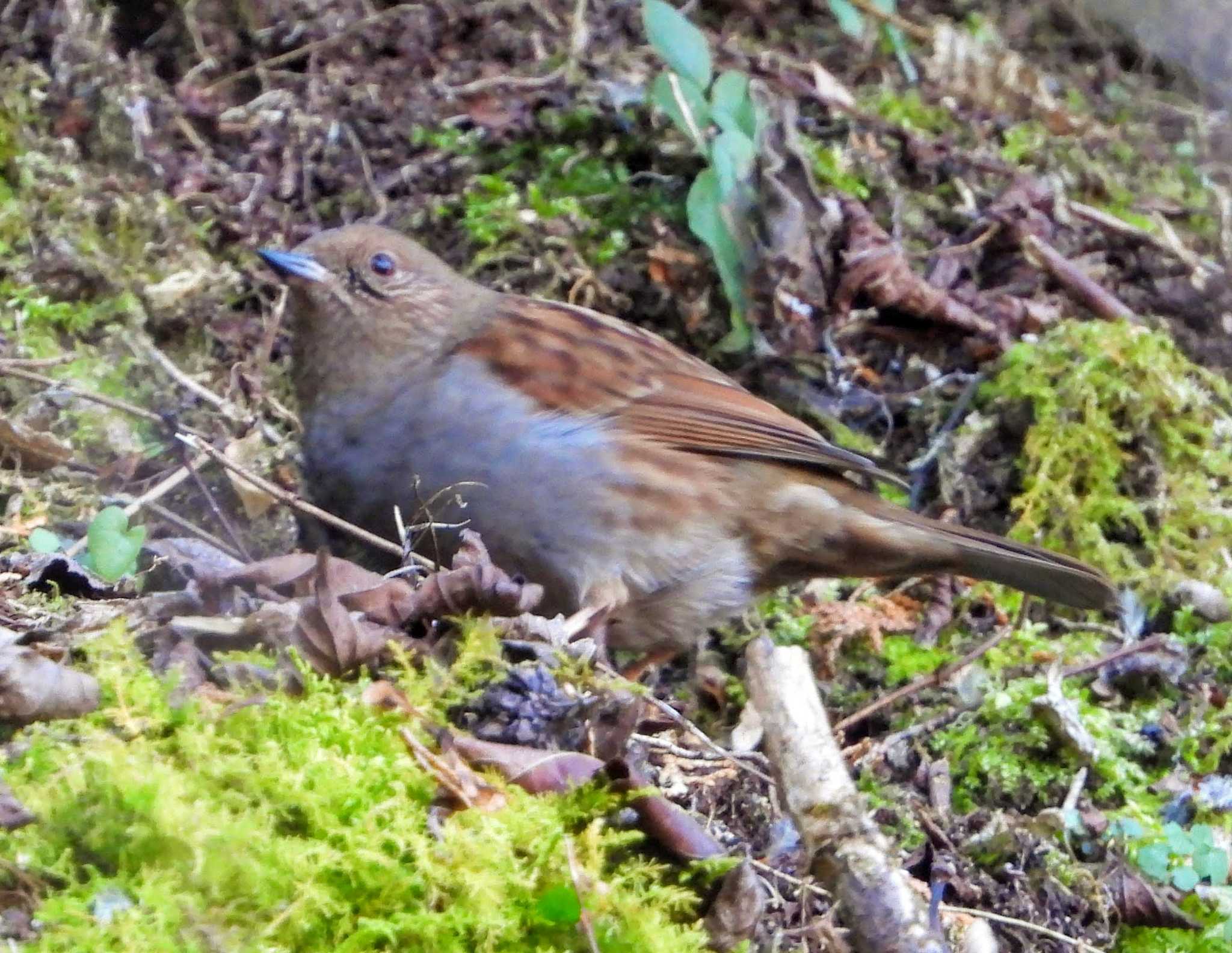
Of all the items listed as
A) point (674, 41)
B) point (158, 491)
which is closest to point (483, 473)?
point (158, 491)

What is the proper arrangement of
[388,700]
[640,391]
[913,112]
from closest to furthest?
[388,700], [640,391], [913,112]

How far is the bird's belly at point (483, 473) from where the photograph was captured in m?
3.61

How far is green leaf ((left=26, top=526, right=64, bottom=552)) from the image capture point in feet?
10.4

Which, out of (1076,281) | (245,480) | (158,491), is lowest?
(158,491)

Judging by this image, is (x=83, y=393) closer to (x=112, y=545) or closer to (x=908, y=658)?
(x=112, y=545)

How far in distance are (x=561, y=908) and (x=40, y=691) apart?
2.77 feet

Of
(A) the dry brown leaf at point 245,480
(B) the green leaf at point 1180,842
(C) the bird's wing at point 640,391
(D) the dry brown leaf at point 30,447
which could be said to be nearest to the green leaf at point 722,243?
(C) the bird's wing at point 640,391

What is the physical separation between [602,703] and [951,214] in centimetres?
362

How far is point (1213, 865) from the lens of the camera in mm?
3092

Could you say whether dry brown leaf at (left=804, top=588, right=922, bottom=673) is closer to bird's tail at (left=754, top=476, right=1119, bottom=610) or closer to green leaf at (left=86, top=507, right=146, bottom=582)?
bird's tail at (left=754, top=476, right=1119, bottom=610)

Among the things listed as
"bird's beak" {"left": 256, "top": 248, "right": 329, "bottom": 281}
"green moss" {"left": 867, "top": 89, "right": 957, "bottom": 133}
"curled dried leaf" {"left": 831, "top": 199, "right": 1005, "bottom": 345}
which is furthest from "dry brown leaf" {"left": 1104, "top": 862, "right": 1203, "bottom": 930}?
"green moss" {"left": 867, "top": 89, "right": 957, "bottom": 133}

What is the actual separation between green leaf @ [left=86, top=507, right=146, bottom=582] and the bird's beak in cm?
123

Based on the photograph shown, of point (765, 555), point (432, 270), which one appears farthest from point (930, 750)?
point (432, 270)

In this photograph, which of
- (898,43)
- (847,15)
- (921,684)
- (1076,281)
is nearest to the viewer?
(921,684)
